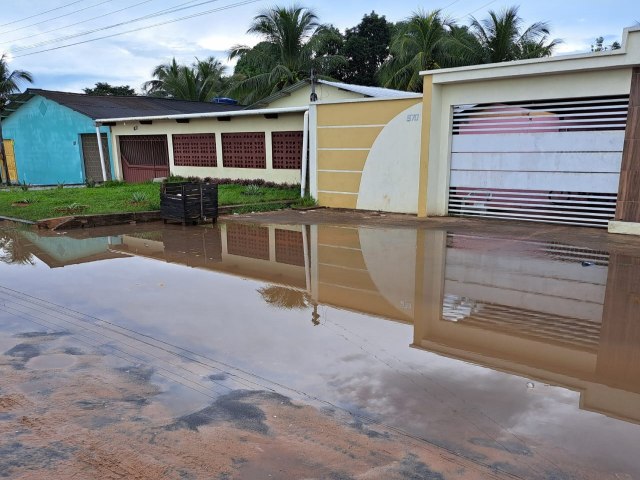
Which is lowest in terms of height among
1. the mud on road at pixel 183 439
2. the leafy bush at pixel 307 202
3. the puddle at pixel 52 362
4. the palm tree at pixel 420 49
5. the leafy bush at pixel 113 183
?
the puddle at pixel 52 362

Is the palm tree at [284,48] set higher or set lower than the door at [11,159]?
higher

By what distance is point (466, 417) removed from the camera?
3742 mm

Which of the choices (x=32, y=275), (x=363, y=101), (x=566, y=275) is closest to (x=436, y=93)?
(x=363, y=101)

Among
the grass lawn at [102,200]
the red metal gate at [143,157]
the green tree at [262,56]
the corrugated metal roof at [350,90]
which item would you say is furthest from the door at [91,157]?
the green tree at [262,56]

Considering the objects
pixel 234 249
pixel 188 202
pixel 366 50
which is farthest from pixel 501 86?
pixel 366 50

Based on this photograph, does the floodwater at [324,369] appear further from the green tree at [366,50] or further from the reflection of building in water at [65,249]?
the green tree at [366,50]

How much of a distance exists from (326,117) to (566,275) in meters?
9.67

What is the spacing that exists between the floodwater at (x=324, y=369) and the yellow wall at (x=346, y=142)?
6.63 m

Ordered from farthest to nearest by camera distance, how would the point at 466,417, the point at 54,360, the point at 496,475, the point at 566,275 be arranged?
1. the point at 566,275
2. the point at 54,360
3. the point at 466,417
4. the point at 496,475

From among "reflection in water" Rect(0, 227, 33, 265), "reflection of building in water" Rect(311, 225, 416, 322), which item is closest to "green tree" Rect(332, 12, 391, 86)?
"reflection of building in water" Rect(311, 225, 416, 322)

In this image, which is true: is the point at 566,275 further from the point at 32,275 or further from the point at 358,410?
the point at 32,275

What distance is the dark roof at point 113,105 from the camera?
26.0 metres

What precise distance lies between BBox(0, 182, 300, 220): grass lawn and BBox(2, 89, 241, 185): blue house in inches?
220

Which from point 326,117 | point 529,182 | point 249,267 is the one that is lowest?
point 249,267
